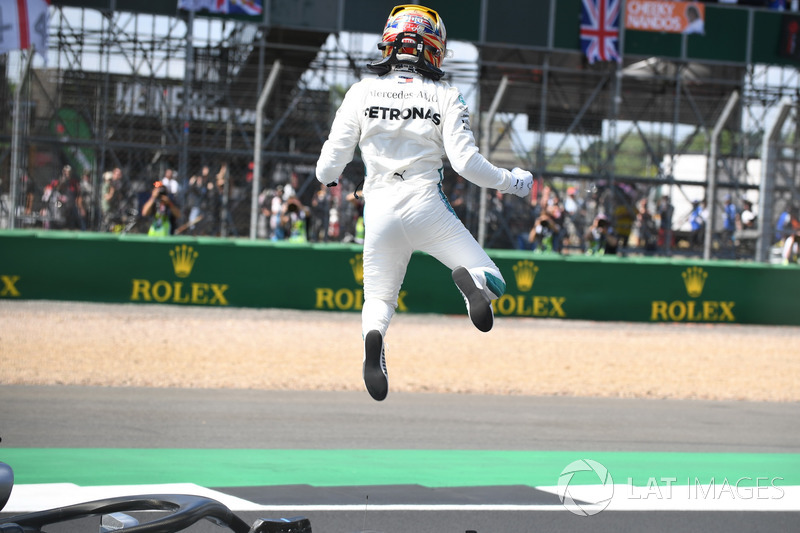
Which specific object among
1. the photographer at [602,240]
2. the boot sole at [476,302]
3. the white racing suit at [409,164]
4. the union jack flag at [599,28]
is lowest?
the boot sole at [476,302]

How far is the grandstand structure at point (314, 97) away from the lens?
20.5 metres

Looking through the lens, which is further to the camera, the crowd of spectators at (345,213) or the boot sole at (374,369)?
the crowd of spectators at (345,213)

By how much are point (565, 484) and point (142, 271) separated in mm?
8806

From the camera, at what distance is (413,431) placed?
8.19 metres

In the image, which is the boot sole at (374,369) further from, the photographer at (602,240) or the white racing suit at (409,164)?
the photographer at (602,240)

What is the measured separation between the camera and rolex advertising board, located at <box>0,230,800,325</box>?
45.0 feet

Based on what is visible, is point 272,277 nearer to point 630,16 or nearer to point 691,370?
point 691,370

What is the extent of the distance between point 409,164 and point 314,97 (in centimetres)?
1779

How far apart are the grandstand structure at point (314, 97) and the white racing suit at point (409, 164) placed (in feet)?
49.5

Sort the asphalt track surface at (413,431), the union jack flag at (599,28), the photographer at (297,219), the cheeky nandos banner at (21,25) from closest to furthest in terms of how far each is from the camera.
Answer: the asphalt track surface at (413,431), the cheeky nandos banner at (21,25), the photographer at (297,219), the union jack flag at (599,28)

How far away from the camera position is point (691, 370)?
41.1ft

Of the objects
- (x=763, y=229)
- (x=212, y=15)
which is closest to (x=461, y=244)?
(x=763, y=229)

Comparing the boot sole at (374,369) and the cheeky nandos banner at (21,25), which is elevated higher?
the cheeky nandos banner at (21,25)

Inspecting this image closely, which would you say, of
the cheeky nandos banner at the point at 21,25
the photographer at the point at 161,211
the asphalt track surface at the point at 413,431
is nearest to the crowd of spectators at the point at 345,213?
the photographer at the point at 161,211
